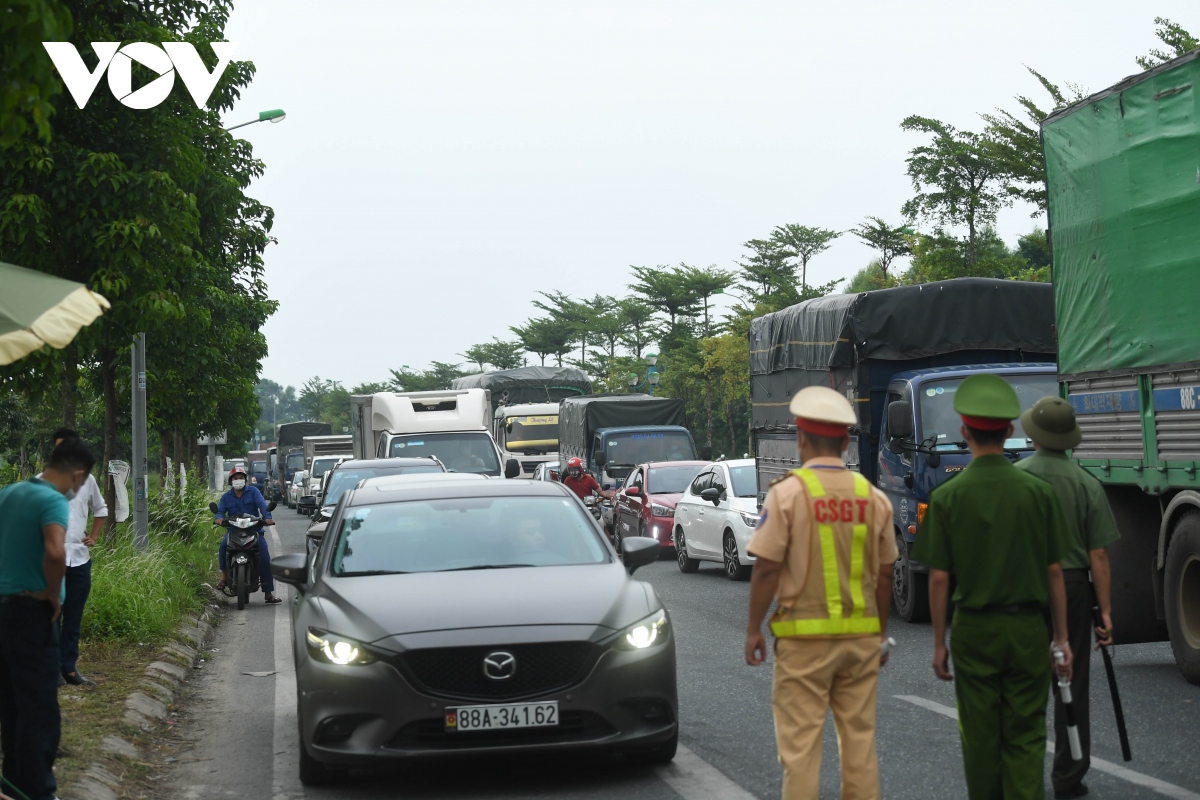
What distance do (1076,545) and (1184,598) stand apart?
3.63m

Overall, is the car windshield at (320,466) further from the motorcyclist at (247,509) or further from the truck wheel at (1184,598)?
the truck wheel at (1184,598)

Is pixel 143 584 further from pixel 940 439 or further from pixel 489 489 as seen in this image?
pixel 940 439

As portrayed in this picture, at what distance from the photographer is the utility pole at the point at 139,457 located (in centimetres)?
1741

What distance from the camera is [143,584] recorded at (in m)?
13.9

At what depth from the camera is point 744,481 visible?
62.0 feet

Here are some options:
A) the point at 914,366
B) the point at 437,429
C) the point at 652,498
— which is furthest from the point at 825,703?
the point at 437,429

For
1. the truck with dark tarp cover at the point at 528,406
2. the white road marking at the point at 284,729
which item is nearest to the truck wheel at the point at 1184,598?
the white road marking at the point at 284,729

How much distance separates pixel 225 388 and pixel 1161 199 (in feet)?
75.4

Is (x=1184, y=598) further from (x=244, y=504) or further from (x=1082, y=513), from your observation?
(x=244, y=504)

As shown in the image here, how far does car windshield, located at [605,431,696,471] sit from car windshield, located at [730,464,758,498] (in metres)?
9.21

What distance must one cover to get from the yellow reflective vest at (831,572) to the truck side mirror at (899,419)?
795cm

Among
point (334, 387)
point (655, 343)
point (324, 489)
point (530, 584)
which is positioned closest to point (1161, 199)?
point (530, 584)

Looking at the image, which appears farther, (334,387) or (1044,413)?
(334,387)

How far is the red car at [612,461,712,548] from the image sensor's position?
2236cm
